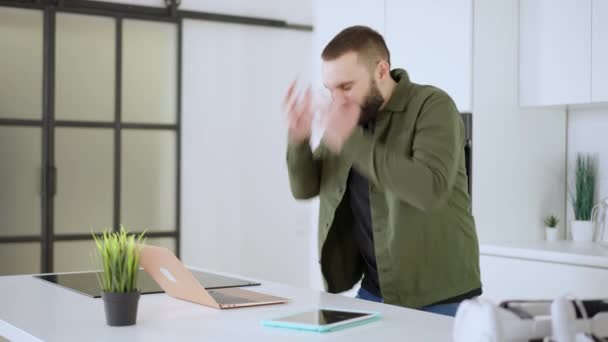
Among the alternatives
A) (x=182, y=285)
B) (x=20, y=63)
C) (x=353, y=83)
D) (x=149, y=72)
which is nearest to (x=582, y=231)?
(x=353, y=83)

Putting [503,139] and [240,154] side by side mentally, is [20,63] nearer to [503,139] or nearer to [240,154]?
[240,154]

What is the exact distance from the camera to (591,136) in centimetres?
420

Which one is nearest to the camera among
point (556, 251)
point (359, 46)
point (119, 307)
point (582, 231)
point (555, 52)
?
point (119, 307)

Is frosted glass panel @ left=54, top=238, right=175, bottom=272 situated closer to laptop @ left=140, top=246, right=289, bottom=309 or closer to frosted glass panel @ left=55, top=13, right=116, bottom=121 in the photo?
frosted glass panel @ left=55, top=13, right=116, bottom=121

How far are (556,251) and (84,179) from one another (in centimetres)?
309

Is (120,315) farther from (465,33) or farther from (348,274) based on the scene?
(465,33)

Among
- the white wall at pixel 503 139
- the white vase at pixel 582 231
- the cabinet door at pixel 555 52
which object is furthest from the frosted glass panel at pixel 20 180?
the white vase at pixel 582 231

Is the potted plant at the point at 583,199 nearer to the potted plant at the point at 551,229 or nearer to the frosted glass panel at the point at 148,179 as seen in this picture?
the potted plant at the point at 551,229

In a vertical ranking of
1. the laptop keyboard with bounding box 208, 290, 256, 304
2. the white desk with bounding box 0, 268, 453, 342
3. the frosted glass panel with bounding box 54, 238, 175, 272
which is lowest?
the frosted glass panel with bounding box 54, 238, 175, 272

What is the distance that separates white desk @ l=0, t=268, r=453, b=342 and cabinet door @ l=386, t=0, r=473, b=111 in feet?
6.05

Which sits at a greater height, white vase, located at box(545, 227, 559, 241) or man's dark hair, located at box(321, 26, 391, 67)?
man's dark hair, located at box(321, 26, 391, 67)

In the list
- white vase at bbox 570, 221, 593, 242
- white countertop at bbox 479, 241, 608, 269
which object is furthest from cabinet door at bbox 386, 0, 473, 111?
white vase at bbox 570, 221, 593, 242

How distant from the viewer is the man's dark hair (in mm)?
2572

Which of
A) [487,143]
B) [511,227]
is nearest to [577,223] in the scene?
[511,227]
